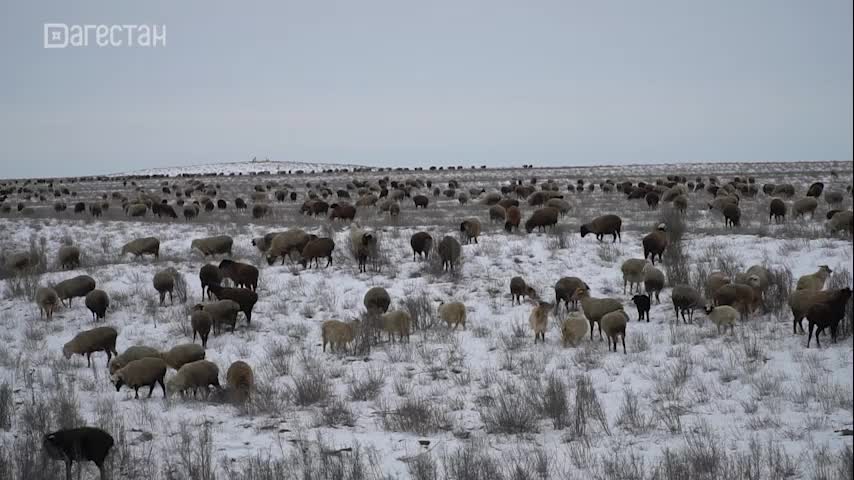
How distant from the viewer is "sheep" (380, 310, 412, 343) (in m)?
10.6

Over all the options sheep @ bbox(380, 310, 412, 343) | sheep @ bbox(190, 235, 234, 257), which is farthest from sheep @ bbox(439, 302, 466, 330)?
sheep @ bbox(190, 235, 234, 257)

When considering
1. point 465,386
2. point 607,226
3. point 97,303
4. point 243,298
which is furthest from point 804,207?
point 97,303

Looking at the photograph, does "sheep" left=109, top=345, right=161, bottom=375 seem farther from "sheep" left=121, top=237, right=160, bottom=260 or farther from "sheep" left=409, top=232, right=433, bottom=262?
"sheep" left=121, top=237, right=160, bottom=260

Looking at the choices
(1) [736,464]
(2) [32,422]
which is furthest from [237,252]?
(1) [736,464]

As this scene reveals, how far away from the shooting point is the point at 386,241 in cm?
1866

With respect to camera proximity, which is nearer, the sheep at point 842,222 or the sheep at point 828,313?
the sheep at point 828,313

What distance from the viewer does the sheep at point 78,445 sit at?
235 inches

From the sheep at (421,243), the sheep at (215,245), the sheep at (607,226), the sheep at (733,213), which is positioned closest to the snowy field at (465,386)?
the sheep at (421,243)

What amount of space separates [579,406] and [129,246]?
1514cm

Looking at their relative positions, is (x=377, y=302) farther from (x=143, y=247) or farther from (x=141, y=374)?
(x=143, y=247)

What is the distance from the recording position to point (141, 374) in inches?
328

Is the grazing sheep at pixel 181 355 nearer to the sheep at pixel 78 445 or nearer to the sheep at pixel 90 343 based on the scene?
the sheep at pixel 90 343

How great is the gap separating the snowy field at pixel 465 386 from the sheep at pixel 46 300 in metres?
0.21

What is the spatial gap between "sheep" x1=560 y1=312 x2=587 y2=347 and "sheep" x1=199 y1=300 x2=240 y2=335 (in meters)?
5.57
